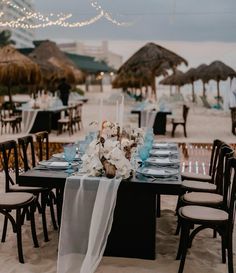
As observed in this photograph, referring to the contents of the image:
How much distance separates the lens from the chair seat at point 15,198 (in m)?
3.68

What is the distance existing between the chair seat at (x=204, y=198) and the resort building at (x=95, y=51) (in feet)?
204

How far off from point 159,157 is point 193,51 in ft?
113

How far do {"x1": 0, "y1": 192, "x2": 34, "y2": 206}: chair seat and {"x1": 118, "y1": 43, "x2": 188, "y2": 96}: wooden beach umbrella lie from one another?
36.0ft

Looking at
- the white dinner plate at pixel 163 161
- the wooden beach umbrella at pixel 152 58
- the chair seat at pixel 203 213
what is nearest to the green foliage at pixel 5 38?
the wooden beach umbrella at pixel 152 58

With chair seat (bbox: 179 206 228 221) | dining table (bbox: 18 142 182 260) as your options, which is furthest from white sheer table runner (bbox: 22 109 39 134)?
chair seat (bbox: 179 206 228 221)

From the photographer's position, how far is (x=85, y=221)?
3.50m

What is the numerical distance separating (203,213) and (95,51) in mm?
65925

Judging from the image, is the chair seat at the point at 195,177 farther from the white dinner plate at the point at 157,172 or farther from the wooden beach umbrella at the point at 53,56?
the wooden beach umbrella at the point at 53,56

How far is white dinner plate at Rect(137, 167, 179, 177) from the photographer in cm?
346

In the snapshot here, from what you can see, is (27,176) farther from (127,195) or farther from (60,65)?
(60,65)

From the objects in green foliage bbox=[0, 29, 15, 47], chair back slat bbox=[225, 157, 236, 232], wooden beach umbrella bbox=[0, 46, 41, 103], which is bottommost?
chair back slat bbox=[225, 157, 236, 232]

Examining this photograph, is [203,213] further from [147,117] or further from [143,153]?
[147,117]

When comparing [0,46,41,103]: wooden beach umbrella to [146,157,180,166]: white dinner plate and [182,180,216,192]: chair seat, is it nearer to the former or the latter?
[182,180,216,192]: chair seat

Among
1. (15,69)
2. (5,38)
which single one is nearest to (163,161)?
(15,69)
